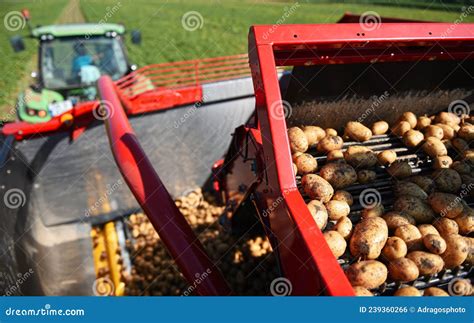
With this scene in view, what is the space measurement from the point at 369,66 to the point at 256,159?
1019 millimetres

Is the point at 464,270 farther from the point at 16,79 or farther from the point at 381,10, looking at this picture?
the point at 381,10

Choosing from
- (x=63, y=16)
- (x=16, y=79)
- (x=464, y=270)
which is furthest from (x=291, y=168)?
(x=63, y=16)

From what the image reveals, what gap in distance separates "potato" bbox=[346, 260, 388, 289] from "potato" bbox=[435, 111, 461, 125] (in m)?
1.48

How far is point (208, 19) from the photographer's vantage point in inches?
772

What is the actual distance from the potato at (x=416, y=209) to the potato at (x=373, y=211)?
11 centimetres

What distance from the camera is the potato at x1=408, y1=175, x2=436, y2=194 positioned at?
7.96 ft

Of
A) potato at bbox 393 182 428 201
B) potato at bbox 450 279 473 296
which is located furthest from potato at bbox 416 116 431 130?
potato at bbox 450 279 473 296

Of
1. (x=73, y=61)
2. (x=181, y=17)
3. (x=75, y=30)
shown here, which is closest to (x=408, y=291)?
(x=73, y=61)

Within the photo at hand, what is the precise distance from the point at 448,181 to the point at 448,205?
22 centimetres

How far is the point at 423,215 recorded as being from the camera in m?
2.26

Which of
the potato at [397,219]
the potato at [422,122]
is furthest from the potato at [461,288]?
the potato at [422,122]

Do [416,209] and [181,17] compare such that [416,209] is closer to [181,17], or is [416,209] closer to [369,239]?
[369,239]

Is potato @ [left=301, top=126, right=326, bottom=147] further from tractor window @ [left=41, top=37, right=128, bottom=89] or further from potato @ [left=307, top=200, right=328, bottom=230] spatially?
tractor window @ [left=41, top=37, right=128, bottom=89]

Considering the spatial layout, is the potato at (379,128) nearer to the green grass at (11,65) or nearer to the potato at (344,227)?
the potato at (344,227)
